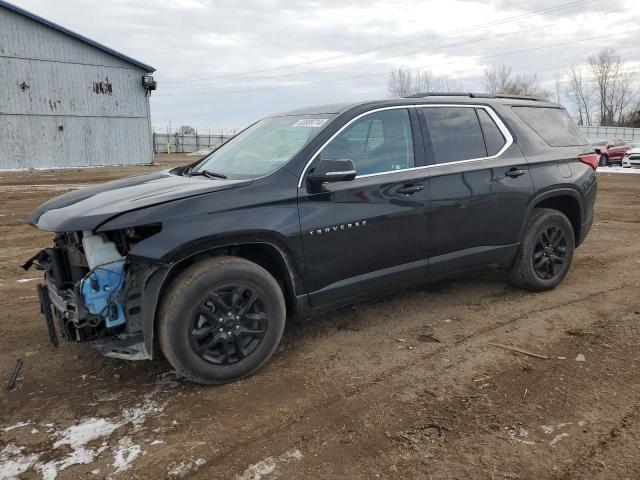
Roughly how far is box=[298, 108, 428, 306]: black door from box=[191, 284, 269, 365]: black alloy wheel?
450 millimetres

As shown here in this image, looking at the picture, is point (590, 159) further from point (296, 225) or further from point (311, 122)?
point (296, 225)

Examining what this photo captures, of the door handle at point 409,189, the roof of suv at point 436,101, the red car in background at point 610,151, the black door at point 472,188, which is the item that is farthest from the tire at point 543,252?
the red car in background at point 610,151

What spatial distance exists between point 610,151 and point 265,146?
2842 centimetres

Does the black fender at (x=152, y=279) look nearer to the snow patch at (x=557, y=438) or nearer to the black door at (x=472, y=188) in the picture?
the black door at (x=472, y=188)

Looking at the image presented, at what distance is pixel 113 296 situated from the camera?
3.18 metres

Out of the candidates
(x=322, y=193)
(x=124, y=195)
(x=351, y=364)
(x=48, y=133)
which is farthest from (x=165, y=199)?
(x=48, y=133)

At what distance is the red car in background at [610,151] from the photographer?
Answer: 2725cm

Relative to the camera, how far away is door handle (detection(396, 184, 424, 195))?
397cm

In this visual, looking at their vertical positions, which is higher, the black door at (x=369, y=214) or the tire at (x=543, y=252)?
the black door at (x=369, y=214)

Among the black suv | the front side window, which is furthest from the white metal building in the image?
the front side window

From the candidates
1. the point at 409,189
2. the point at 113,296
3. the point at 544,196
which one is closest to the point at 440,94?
the point at 409,189

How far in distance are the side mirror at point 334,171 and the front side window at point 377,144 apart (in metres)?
0.21

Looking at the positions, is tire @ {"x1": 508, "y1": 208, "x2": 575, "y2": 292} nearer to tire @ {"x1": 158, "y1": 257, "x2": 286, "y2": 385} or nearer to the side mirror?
the side mirror

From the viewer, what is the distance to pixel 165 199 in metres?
3.21
